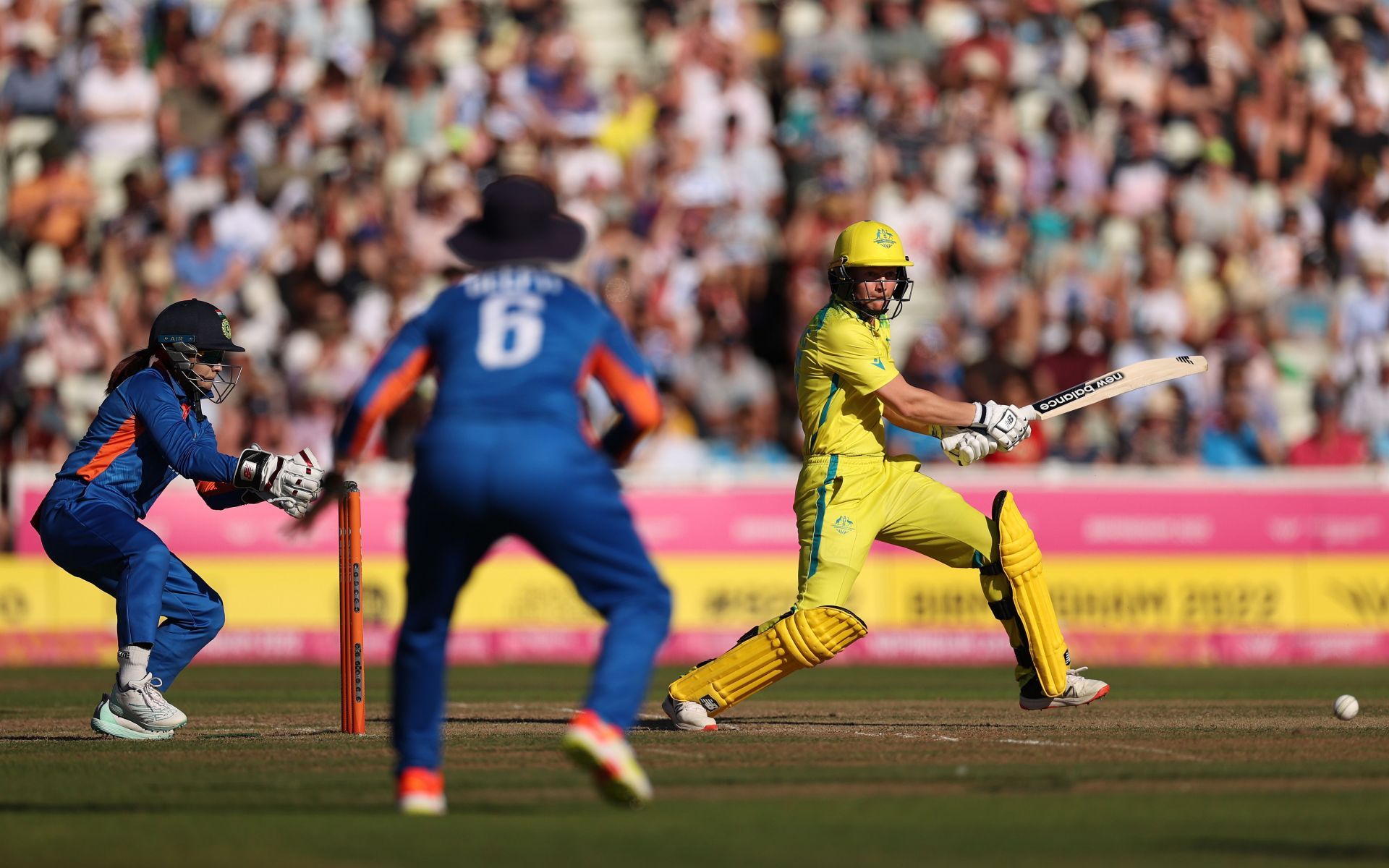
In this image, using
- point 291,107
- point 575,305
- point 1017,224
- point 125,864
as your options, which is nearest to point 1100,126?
point 1017,224

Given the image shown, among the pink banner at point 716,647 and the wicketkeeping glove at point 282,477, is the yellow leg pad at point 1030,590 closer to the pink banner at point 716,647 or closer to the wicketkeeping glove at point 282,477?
the wicketkeeping glove at point 282,477

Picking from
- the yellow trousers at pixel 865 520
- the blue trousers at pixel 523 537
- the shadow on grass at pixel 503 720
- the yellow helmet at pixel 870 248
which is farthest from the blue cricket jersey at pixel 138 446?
the yellow helmet at pixel 870 248

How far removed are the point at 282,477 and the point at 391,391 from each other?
2923mm

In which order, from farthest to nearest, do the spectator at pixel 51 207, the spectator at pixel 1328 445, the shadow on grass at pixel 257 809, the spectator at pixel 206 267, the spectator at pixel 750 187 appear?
the spectator at pixel 51 207, the spectator at pixel 206 267, the spectator at pixel 750 187, the spectator at pixel 1328 445, the shadow on grass at pixel 257 809

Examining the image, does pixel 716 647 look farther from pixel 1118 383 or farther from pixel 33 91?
pixel 33 91

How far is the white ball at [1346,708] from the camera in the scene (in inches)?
477

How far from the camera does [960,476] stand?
19.2m

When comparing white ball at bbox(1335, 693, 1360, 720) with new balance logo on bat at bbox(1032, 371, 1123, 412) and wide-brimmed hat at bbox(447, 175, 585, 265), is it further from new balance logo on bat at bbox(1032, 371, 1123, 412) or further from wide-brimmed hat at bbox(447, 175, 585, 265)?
wide-brimmed hat at bbox(447, 175, 585, 265)

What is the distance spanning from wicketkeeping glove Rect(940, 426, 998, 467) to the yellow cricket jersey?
0.35m

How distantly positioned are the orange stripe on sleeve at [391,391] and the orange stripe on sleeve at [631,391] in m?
0.62

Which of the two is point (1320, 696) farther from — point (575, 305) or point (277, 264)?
point (277, 264)

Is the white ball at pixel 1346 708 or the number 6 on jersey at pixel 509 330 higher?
the number 6 on jersey at pixel 509 330

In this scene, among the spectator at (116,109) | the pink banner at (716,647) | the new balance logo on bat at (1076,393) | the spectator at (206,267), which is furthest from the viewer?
the spectator at (116,109)

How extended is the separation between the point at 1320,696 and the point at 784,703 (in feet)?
11.5
